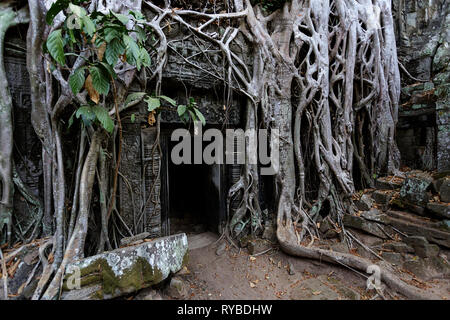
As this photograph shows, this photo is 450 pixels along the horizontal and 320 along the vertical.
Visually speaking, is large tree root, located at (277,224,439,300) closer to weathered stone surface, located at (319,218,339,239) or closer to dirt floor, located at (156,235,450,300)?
dirt floor, located at (156,235,450,300)

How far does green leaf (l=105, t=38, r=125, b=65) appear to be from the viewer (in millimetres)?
1675

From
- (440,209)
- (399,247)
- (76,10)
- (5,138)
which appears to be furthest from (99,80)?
(440,209)

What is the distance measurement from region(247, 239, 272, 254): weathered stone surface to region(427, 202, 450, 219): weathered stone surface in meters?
1.99

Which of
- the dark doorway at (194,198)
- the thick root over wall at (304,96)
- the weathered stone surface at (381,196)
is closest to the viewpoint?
the thick root over wall at (304,96)

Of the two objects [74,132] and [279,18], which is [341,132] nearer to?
[279,18]

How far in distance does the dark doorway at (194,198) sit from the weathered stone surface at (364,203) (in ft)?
6.81

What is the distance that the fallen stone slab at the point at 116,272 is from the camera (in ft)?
5.66

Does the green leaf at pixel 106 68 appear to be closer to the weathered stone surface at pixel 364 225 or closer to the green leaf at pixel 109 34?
the green leaf at pixel 109 34

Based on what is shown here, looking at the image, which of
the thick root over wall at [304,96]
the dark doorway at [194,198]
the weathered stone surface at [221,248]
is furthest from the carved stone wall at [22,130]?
the weathered stone surface at [221,248]

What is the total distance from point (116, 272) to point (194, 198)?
11.3ft

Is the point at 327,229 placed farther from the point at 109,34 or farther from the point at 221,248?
the point at 109,34

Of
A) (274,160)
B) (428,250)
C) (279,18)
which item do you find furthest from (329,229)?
(279,18)

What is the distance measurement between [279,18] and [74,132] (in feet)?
10.6

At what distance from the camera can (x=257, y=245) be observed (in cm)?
301
